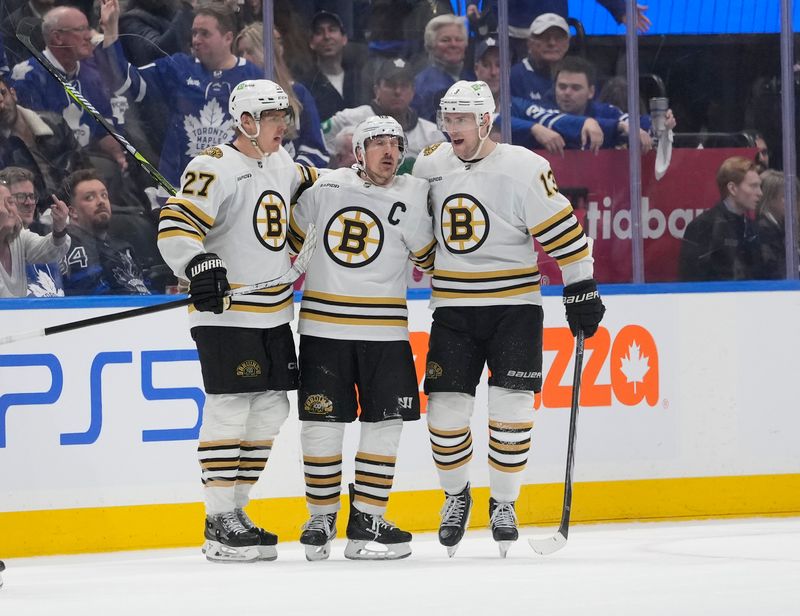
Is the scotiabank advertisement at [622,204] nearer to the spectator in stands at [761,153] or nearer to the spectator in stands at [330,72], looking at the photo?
the spectator in stands at [761,153]

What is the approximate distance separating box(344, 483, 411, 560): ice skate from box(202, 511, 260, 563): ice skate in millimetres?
248

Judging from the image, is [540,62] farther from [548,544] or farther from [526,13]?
[548,544]

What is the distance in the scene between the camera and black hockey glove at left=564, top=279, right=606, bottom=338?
11.6ft

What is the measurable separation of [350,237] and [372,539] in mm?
781

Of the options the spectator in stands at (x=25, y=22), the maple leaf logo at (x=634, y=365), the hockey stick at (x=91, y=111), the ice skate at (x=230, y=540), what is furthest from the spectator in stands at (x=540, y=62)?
the ice skate at (x=230, y=540)

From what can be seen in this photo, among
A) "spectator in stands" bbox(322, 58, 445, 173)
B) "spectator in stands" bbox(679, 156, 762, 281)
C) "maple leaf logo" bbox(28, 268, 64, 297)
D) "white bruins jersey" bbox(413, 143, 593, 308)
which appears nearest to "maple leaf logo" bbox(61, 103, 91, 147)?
"maple leaf logo" bbox(28, 268, 64, 297)

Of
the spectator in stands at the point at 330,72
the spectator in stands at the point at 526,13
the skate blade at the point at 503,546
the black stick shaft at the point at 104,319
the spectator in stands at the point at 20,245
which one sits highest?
the spectator in stands at the point at 526,13

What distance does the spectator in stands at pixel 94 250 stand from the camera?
14.5 ft

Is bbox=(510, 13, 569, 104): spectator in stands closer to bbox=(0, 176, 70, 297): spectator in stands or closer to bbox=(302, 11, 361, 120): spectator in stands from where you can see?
bbox=(302, 11, 361, 120): spectator in stands

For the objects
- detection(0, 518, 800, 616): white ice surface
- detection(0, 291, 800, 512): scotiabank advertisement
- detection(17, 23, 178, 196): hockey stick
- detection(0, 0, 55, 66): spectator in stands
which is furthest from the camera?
detection(0, 0, 55, 66): spectator in stands

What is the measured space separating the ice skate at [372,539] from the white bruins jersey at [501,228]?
2.00 feet

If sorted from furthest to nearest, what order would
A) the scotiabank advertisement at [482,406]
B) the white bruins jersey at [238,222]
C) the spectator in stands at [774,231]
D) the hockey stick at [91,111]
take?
the spectator in stands at [774,231] < the scotiabank advertisement at [482,406] < the hockey stick at [91,111] < the white bruins jersey at [238,222]

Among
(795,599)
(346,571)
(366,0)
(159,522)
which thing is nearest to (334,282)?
(346,571)

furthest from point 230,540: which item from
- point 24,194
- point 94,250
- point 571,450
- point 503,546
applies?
point 24,194
